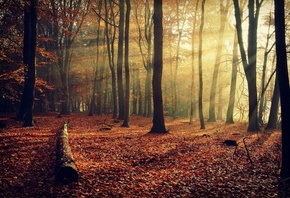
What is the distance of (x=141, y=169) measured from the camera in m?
7.21

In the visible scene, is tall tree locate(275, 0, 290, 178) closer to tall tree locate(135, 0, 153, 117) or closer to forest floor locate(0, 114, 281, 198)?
forest floor locate(0, 114, 281, 198)

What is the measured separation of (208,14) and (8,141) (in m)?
24.1

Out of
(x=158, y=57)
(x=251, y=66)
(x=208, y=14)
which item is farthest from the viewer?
(x=208, y=14)

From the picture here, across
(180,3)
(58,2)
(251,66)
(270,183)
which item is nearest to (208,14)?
(180,3)

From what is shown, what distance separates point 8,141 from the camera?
9594 millimetres

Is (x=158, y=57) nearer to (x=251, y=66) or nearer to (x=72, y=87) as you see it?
(x=251, y=66)

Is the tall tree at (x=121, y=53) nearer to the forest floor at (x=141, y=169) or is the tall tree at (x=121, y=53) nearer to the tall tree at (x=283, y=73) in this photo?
the forest floor at (x=141, y=169)

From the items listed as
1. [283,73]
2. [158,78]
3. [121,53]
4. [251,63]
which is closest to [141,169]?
[283,73]

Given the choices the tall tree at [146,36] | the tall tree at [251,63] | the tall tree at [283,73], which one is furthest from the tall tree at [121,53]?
the tall tree at [283,73]

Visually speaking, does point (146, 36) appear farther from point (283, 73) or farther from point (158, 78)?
point (283, 73)

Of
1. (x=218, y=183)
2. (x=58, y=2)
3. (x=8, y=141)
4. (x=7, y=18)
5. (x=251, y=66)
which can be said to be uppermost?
(x=58, y=2)

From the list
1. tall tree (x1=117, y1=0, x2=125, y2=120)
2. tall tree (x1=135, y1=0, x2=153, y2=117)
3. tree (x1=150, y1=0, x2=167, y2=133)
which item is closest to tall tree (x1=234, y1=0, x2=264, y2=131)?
tree (x1=150, y1=0, x2=167, y2=133)

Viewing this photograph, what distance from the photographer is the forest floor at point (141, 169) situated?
5.50 meters

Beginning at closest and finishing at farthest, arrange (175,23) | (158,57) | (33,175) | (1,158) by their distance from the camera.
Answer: (33,175) → (1,158) → (158,57) → (175,23)
